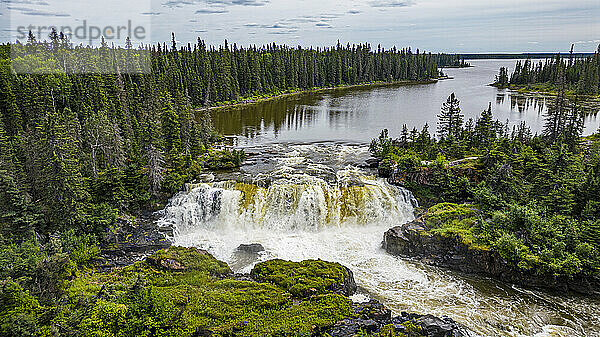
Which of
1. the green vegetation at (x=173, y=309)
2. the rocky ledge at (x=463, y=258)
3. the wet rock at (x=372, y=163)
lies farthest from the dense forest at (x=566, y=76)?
the green vegetation at (x=173, y=309)

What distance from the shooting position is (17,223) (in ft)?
83.5

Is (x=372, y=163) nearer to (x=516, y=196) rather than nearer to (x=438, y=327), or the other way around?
(x=516, y=196)

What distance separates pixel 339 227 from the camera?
3145 cm

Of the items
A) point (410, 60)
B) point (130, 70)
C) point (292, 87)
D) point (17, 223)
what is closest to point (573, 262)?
point (17, 223)

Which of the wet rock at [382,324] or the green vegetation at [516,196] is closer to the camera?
the wet rock at [382,324]

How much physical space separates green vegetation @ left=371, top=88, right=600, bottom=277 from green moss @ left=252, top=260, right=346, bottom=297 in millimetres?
9637

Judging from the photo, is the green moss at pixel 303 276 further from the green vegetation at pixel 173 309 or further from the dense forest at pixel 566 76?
the dense forest at pixel 566 76

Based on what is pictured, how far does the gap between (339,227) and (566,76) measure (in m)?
121

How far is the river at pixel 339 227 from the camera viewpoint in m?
→ 20.5

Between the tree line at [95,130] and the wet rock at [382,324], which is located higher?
the tree line at [95,130]

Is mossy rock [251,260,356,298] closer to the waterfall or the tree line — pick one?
the waterfall

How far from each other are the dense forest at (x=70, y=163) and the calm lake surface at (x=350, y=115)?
1129cm

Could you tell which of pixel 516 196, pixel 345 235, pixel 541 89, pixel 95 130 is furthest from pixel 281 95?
pixel 516 196

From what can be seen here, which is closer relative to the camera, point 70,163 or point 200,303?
point 200,303
